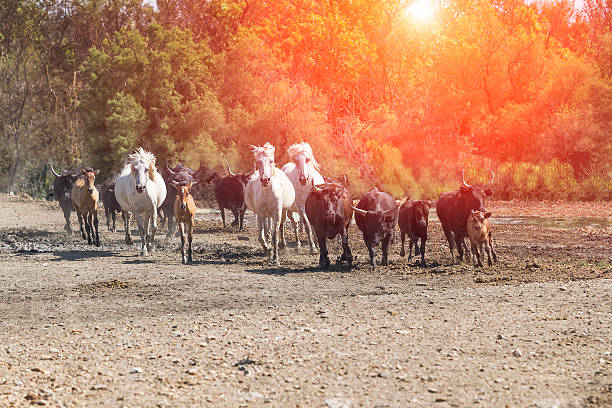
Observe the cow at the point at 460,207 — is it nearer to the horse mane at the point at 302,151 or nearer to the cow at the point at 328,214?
the cow at the point at 328,214

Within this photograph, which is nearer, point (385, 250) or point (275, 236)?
point (385, 250)

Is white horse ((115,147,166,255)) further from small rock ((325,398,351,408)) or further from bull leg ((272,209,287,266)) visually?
small rock ((325,398,351,408))

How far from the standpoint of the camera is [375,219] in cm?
1412

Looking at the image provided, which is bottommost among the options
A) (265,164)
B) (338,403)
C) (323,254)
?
(338,403)

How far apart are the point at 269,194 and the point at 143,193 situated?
2815 mm

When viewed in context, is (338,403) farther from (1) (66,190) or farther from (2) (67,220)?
(1) (66,190)

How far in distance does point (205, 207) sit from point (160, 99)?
8919mm

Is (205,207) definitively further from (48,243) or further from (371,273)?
(371,273)

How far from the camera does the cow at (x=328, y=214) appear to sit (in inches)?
555

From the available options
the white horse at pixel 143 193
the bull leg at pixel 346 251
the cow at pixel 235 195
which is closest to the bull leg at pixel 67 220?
the white horse at pixel 143 193

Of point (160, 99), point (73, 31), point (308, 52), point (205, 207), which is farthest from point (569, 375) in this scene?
point (73, 31)

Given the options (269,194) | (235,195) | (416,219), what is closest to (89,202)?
(235,195)

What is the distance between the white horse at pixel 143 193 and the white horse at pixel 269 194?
76.2 inches

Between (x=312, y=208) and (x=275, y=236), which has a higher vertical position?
(x=312, y=208)
